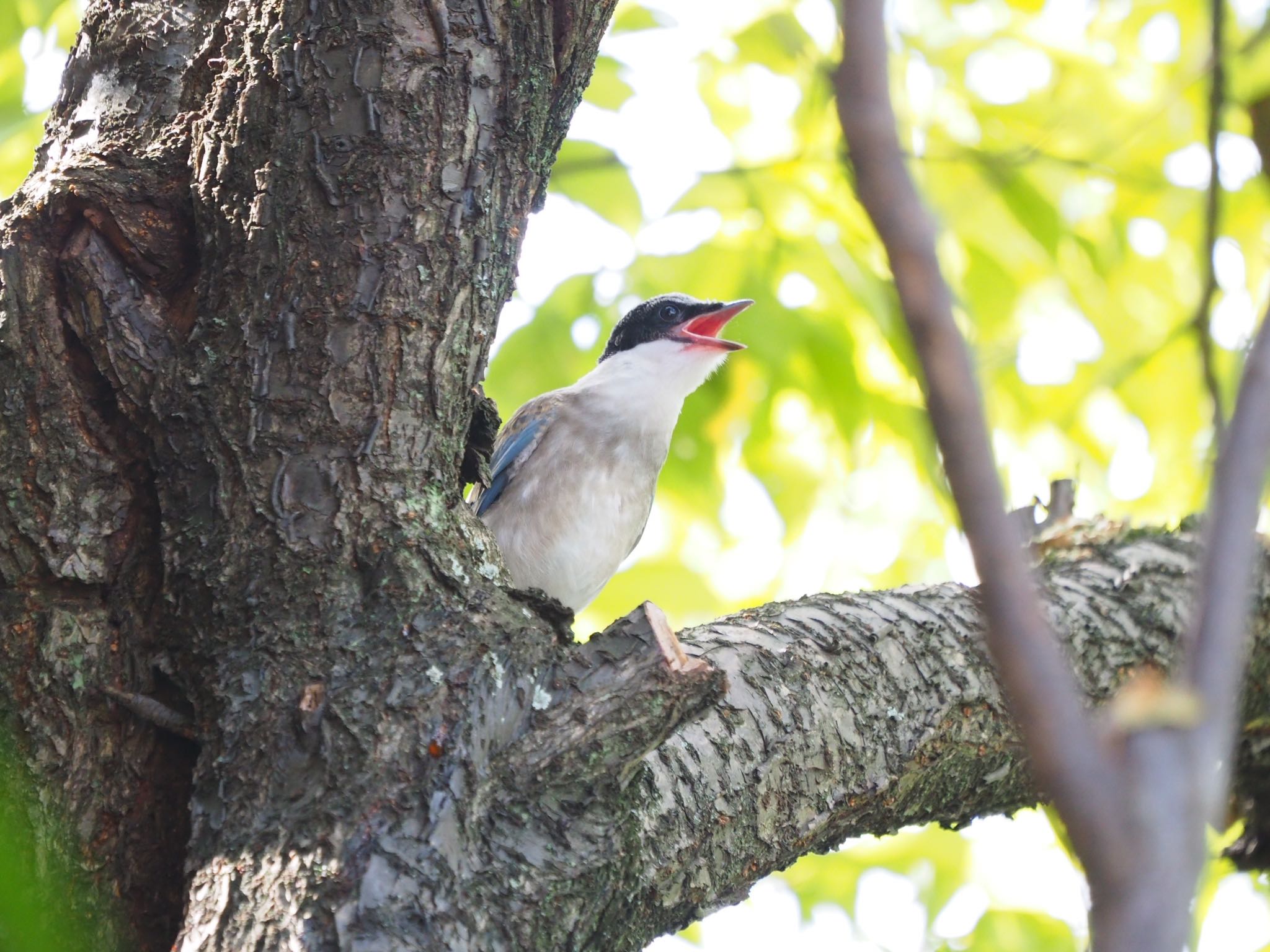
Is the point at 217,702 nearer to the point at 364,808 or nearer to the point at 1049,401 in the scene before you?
the point at 364,808

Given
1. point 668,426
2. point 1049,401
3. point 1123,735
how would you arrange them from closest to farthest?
1. point 1123,735
2. point 668,426
3. point 1049,401

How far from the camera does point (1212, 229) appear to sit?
0.93m

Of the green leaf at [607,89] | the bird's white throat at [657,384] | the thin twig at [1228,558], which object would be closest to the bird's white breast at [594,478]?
the bird's white throat at [657,384]

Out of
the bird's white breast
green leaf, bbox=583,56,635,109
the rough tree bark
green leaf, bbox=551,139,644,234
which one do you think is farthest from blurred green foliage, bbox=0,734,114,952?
green leaf, bbox=583,56,635,109

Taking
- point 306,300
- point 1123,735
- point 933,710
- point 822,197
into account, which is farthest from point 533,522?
point 1123,735

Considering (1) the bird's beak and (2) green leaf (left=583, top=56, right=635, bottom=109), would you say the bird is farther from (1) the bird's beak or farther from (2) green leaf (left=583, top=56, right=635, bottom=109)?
(2) green leaf (left=583, top=56, right=635, bottom=109)

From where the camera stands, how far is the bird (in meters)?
4.60

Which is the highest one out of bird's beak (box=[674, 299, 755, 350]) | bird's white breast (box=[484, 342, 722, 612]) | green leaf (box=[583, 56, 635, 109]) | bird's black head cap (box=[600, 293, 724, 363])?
green leaf (box=[583, 56, 635, 109])

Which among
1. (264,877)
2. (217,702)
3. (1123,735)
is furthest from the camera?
(217,702)

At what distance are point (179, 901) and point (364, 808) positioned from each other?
0.46 meters

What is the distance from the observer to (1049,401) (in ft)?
17.4

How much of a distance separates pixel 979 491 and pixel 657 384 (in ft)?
14.1

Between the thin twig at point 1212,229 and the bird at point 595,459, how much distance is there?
3.45 metres

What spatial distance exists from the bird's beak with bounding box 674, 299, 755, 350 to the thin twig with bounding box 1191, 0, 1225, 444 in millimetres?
3466
